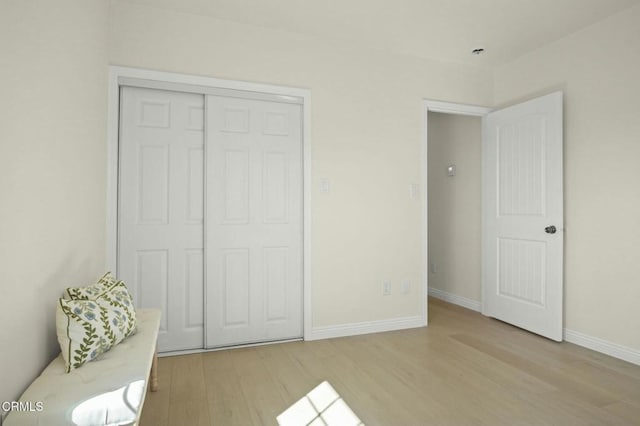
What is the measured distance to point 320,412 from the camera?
2.00m

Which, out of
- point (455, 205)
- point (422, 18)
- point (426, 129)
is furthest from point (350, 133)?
point (455, 205)

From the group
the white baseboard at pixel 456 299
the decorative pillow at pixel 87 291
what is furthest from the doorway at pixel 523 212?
the decorative pillow at pixel 87 291

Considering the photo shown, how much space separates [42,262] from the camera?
1.55 metres

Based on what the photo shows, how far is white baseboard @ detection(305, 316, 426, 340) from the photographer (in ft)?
10.4

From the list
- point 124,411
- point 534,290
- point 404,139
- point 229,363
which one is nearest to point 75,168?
point 124,411

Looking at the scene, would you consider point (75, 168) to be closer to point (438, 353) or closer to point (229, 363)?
point (229, 363)

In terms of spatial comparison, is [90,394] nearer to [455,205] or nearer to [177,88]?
[177,88]

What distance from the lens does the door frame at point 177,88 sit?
8.68ft

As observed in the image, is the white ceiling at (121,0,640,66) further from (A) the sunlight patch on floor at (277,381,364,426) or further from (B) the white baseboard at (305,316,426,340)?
(A) the sunlight patch on floor at (277,381,364,426)

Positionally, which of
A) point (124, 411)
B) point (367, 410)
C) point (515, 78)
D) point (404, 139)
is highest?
point (515, 78)

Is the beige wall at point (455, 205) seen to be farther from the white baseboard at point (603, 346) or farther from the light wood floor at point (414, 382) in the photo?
the light wood floor at point (414, 382)

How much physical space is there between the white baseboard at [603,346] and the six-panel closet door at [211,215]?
2.27 metres

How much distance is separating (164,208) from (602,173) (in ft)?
11.1

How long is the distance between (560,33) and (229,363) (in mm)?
3715
